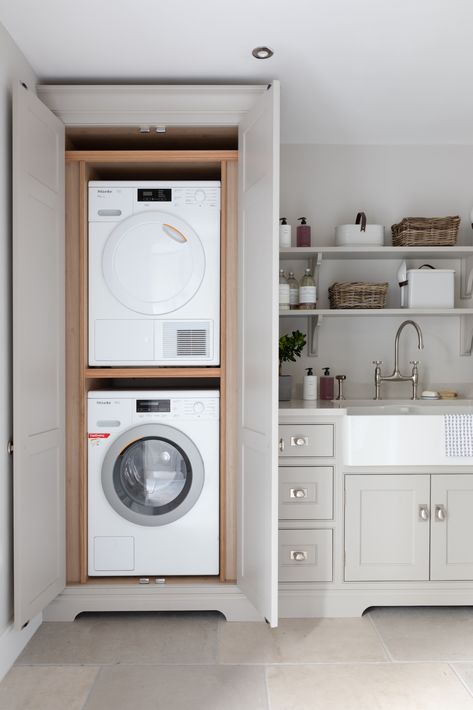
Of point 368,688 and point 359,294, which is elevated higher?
point 359,294

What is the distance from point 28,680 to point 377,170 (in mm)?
2934

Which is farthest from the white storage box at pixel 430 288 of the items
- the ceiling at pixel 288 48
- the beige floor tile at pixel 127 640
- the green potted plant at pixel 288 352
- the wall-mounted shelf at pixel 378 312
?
the beige floor tile at pixel 127 640

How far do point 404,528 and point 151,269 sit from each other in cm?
164

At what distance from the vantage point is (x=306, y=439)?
280 centimetres

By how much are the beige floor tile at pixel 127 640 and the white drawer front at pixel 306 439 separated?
840 millimetres

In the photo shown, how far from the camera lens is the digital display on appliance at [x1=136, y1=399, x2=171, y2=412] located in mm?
2756

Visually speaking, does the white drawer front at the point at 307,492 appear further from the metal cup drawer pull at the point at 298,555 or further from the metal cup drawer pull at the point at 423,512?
the metal cup drawer pull at the point at 423,512

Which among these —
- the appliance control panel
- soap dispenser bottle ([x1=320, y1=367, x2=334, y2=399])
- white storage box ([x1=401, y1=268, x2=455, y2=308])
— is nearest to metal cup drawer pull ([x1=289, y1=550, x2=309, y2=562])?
soap dispenser bottle ([x1=320, y1=367, x2=334, y2=399])

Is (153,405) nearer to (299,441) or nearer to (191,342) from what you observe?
(191,342)

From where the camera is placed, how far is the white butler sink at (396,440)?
9.09 ft

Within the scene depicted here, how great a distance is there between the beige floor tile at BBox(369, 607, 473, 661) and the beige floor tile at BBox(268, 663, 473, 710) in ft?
0.32

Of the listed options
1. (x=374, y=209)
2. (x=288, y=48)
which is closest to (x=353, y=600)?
(x=374, y=209)

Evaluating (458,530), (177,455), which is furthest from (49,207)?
(458,530)

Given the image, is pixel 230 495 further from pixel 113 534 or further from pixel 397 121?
pixel 397 121
